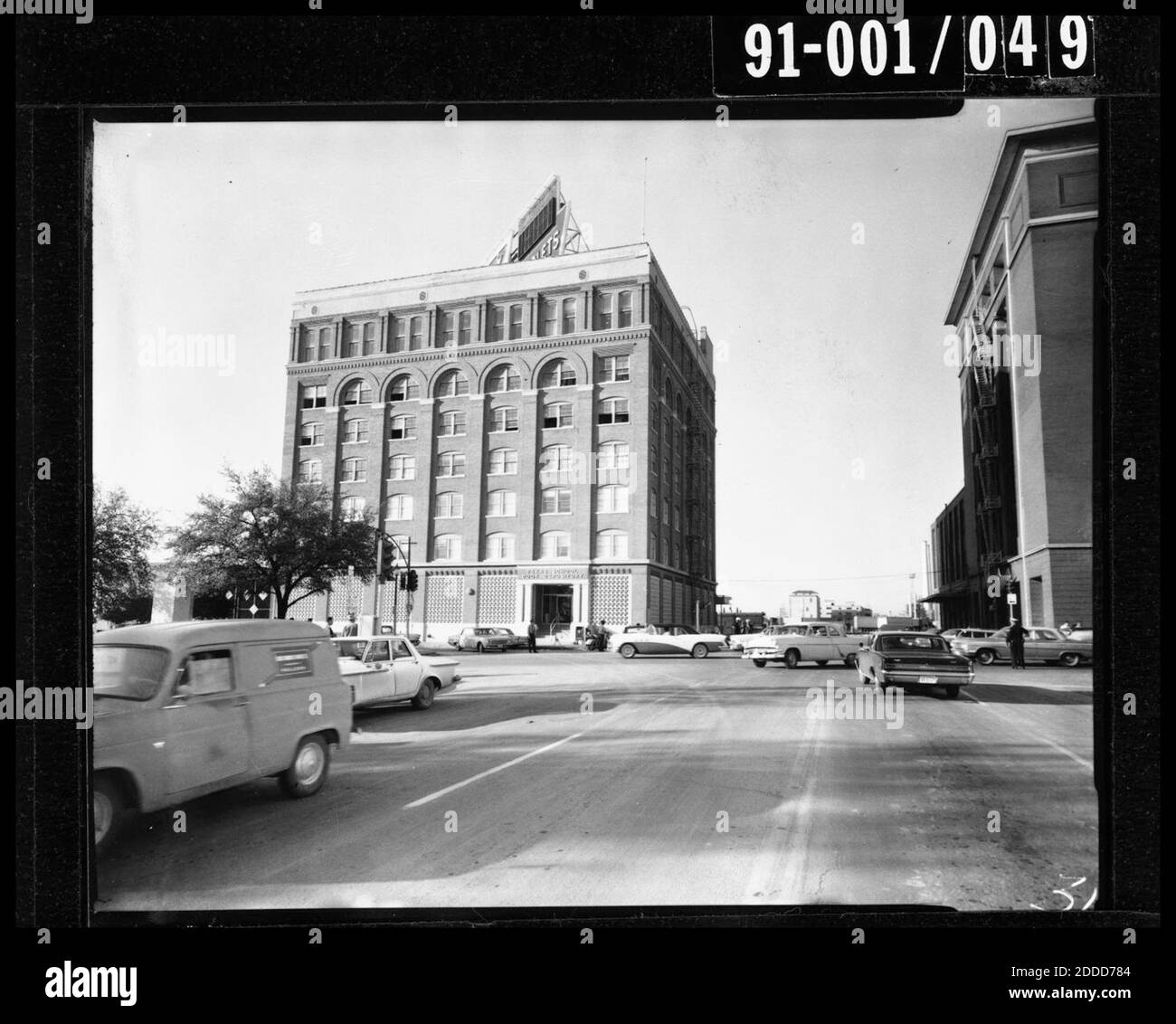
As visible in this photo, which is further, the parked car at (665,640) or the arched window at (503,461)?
the arched window at (503,461)

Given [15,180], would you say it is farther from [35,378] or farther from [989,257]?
[989,257]

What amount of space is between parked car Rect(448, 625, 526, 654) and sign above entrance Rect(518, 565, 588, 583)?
0.80ft

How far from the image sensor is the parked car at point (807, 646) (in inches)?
105

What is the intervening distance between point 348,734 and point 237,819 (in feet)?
1.38

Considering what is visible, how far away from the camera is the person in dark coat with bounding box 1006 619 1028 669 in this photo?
2.61 metres

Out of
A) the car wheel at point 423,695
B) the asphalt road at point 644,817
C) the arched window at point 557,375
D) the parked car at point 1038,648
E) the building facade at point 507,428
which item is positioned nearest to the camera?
the asphalt road at point 644,817

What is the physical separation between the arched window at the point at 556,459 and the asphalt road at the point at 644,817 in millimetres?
819

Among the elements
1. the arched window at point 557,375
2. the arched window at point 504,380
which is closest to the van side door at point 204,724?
the arched window at point 504,380

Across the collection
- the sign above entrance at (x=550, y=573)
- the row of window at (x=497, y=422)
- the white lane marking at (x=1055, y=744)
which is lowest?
the white lane marking at (x=1055, y=744)

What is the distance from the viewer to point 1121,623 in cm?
206

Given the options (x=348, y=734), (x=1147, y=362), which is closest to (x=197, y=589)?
(x=348, y=734)

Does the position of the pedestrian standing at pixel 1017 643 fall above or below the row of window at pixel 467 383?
below

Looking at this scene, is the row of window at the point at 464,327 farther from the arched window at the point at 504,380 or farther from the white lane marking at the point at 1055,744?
the white lane marking at the point at 1055,744

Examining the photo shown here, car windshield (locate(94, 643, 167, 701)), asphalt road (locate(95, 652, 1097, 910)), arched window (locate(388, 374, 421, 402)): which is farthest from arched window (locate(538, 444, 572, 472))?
car windshield (locate(94, 643, 167, 701))
